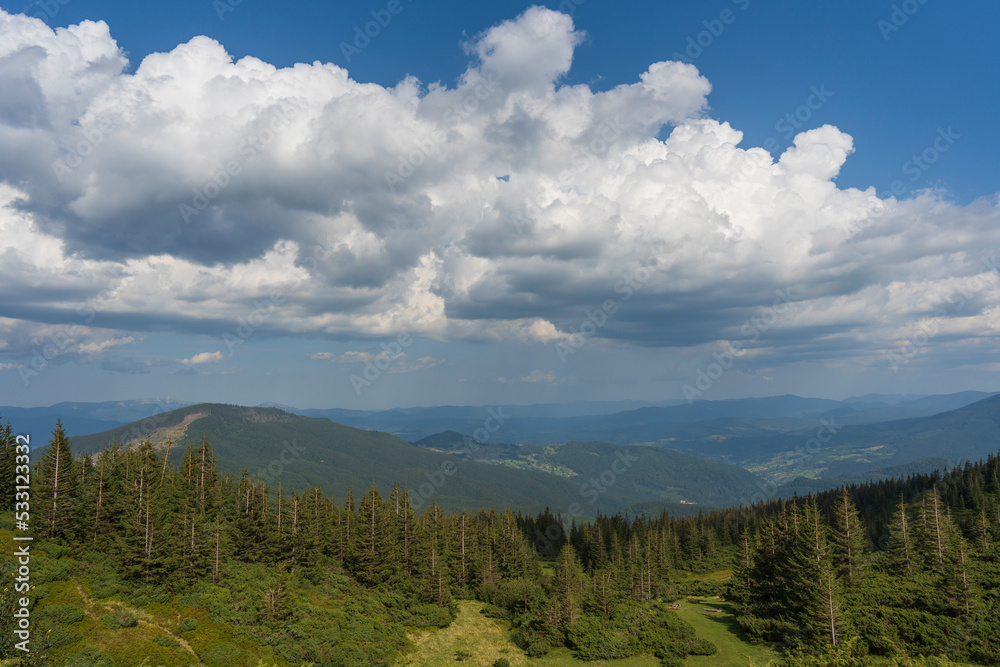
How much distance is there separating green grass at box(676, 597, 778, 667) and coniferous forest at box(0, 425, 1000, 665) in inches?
61.1

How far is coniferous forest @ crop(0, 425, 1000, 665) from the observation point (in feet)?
140

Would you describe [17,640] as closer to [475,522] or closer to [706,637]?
[706,637]

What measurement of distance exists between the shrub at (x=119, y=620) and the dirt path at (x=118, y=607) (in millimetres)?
828

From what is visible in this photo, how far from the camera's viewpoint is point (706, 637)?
181 feet

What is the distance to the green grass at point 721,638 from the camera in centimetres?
4772

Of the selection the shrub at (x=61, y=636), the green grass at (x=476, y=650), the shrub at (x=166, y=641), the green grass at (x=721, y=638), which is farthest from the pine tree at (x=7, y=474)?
the green grass at (x=721, y=638)

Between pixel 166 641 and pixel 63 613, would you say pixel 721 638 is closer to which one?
pixel 166 641

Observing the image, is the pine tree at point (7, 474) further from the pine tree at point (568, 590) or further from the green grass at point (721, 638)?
the green grass at point (721, 638)

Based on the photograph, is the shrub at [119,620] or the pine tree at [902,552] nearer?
the shrub at [119,620]

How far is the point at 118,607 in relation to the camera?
4156 cm

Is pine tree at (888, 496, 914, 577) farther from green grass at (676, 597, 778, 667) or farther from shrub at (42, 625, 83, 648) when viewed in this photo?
shrub at (42, 625, 83, 648)

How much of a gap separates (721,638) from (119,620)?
59934mm

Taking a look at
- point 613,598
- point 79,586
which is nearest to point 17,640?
point 79,586

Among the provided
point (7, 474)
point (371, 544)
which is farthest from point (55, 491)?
point (371, 544)
